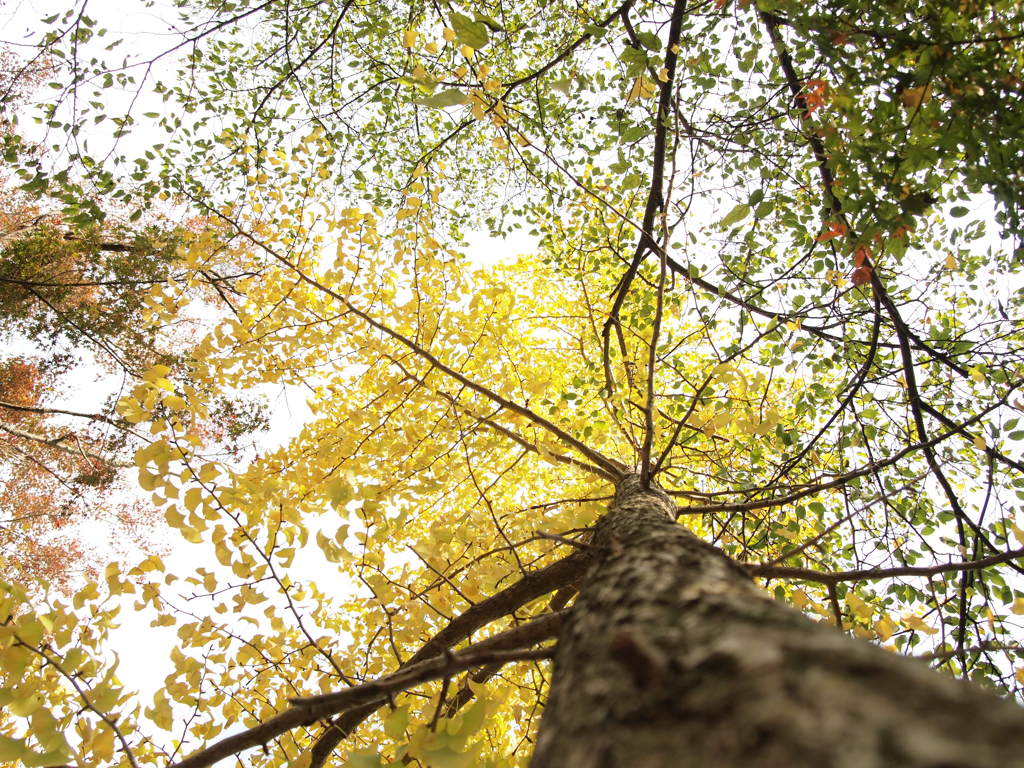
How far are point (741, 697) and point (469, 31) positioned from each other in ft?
5.13

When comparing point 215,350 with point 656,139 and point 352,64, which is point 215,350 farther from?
point 656,139

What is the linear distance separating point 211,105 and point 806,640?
5253mm

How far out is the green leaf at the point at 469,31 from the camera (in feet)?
4.51

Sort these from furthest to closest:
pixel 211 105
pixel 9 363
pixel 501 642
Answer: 1. pixel 9 363
2. pixel 211 105
3. pixel 501 642

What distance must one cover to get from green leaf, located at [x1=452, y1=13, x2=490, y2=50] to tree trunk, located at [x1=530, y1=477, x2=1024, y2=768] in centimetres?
140

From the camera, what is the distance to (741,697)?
52cm

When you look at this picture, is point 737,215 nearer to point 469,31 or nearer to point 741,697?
point 469,31

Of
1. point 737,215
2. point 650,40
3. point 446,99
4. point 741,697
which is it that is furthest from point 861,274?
point 741,697

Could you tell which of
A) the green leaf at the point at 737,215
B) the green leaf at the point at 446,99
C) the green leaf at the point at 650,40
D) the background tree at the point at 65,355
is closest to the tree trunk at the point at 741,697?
the green leaf at the point at 446,99

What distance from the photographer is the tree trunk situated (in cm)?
41

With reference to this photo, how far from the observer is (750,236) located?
139 inches

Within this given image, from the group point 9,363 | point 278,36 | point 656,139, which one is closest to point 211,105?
point 278,36

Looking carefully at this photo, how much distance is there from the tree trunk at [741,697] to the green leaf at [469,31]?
140cm

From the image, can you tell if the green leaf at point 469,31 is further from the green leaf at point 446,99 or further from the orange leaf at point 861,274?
the orange leaf at point 861,274
